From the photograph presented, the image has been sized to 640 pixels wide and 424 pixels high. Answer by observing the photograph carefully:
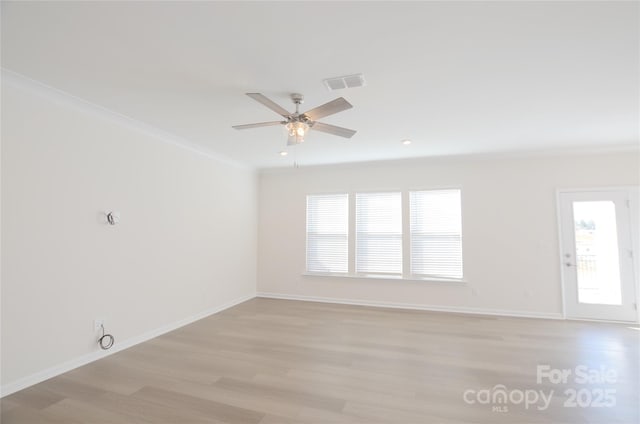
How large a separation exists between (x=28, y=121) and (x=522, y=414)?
4.81m

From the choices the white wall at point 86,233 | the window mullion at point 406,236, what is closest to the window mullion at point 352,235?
the window mullion at point 406,236

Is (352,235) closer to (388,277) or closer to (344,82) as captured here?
(388,277)

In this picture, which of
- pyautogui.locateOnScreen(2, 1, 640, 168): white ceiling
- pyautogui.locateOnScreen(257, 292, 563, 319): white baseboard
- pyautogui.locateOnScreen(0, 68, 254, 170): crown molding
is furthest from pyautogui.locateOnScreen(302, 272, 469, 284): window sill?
pyautogui.locateOnScreen(0, 68, 254, 170): crown molding

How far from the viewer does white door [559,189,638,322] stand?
14.9 ft

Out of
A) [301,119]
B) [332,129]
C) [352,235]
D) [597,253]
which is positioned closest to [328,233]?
[352,235]

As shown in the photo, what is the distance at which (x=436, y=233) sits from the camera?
5406mm

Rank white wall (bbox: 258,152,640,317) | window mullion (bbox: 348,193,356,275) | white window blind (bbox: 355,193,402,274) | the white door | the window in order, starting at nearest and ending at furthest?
the white door < white wall (bbox: 258,152,640,317) < the window < white window blind (bbox: 355,193,402,274) < window mullion (bbox: 348,193,356,275)

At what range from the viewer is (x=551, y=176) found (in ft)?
16.0

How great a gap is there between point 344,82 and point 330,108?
36 cm

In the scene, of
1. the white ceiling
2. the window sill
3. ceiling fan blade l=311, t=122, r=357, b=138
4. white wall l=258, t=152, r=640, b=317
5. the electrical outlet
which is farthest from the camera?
the window sill

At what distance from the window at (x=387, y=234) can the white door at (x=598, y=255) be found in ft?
5.27

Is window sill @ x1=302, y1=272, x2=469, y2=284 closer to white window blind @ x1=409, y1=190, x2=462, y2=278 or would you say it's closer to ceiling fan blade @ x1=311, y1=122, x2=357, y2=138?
white window blind @ x1=409, y1=190, x2=462, y2=278

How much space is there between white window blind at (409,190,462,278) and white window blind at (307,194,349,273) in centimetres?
130

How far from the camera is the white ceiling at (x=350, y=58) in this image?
5.90 ft
